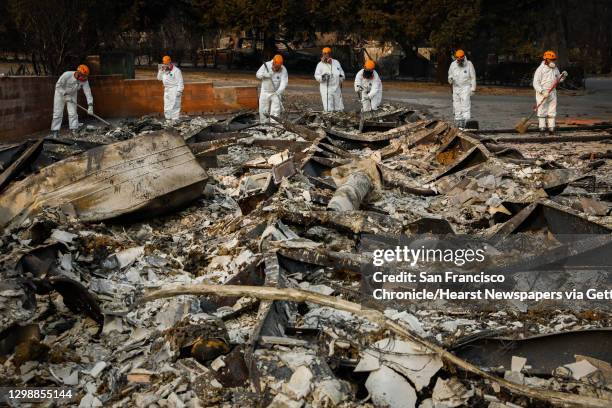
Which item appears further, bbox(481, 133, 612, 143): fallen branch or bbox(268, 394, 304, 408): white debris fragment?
bbox(481, 133, 612, 143): fallen branch

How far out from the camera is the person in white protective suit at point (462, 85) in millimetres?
16312

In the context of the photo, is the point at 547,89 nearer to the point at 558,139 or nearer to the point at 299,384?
the point at 558,139

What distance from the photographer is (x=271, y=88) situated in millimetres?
17203

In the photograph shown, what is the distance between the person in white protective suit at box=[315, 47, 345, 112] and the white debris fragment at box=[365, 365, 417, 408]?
1435cm

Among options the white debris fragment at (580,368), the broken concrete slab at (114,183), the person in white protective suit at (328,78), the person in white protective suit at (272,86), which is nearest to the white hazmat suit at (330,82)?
the person in white protective suit at (328,78)

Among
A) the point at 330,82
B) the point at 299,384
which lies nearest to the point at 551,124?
the point at 330,82

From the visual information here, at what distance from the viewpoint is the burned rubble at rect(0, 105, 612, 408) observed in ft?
12.9

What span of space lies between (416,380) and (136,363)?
1717 mm

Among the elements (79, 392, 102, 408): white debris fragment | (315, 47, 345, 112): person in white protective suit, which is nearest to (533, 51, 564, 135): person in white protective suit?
(315, 47, 345, 112): person in white protective suit

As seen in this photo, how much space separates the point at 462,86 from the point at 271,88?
14.7ft

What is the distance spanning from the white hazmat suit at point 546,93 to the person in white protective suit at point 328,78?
492 centimetres

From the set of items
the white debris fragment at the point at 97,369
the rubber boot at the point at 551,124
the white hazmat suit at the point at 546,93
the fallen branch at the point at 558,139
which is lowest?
the white debris fragment at the point at 97,369

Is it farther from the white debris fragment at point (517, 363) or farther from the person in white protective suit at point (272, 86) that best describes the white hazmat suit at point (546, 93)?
the white debris fragment at point (517, 363)

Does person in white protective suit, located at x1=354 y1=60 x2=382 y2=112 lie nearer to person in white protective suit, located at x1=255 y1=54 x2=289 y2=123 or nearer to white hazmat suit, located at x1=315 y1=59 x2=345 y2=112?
white hazmat suit, located at x1=315 y1=59 x2=345 y2=112
